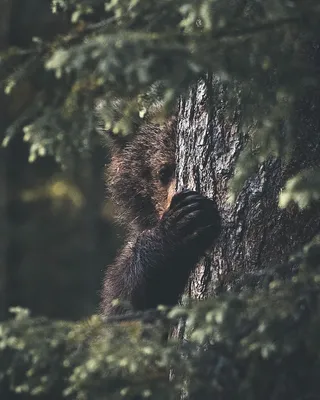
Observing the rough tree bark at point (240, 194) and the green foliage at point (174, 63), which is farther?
the rough tree bark at point (240, 194)

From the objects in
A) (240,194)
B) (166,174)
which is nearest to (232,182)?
(240,194)

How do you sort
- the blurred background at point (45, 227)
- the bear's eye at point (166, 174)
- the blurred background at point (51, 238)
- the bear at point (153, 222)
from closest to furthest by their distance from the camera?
the bear at point (153, 222), the bear's eye at point (166, 174), the blurred background at point (45, 227), the blurred background at point (51, 238)

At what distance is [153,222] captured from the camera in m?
5.43

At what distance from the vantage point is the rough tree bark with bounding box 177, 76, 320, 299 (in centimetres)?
357

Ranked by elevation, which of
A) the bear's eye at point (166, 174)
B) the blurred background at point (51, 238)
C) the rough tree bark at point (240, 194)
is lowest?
the rough tree bark at point (240, 194)

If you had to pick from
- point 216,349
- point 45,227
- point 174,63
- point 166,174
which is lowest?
point 216,349

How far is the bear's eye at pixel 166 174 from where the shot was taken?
16.8ft

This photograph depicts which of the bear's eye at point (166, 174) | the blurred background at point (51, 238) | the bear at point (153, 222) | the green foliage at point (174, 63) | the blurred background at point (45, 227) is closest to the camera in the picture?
the green foliage at point (174, 63)

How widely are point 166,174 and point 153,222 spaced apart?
1.27ft

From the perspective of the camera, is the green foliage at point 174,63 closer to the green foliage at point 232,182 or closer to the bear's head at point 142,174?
the green foliage at point 232,182

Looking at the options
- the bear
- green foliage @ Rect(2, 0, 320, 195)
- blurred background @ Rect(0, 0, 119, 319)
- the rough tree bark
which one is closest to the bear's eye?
the bear

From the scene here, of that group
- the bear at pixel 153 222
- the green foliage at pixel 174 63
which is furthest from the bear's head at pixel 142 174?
the green foliage at pixel 174 63

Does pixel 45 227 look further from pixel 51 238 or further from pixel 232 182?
pixel 232 182

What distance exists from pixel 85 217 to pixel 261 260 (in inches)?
549
